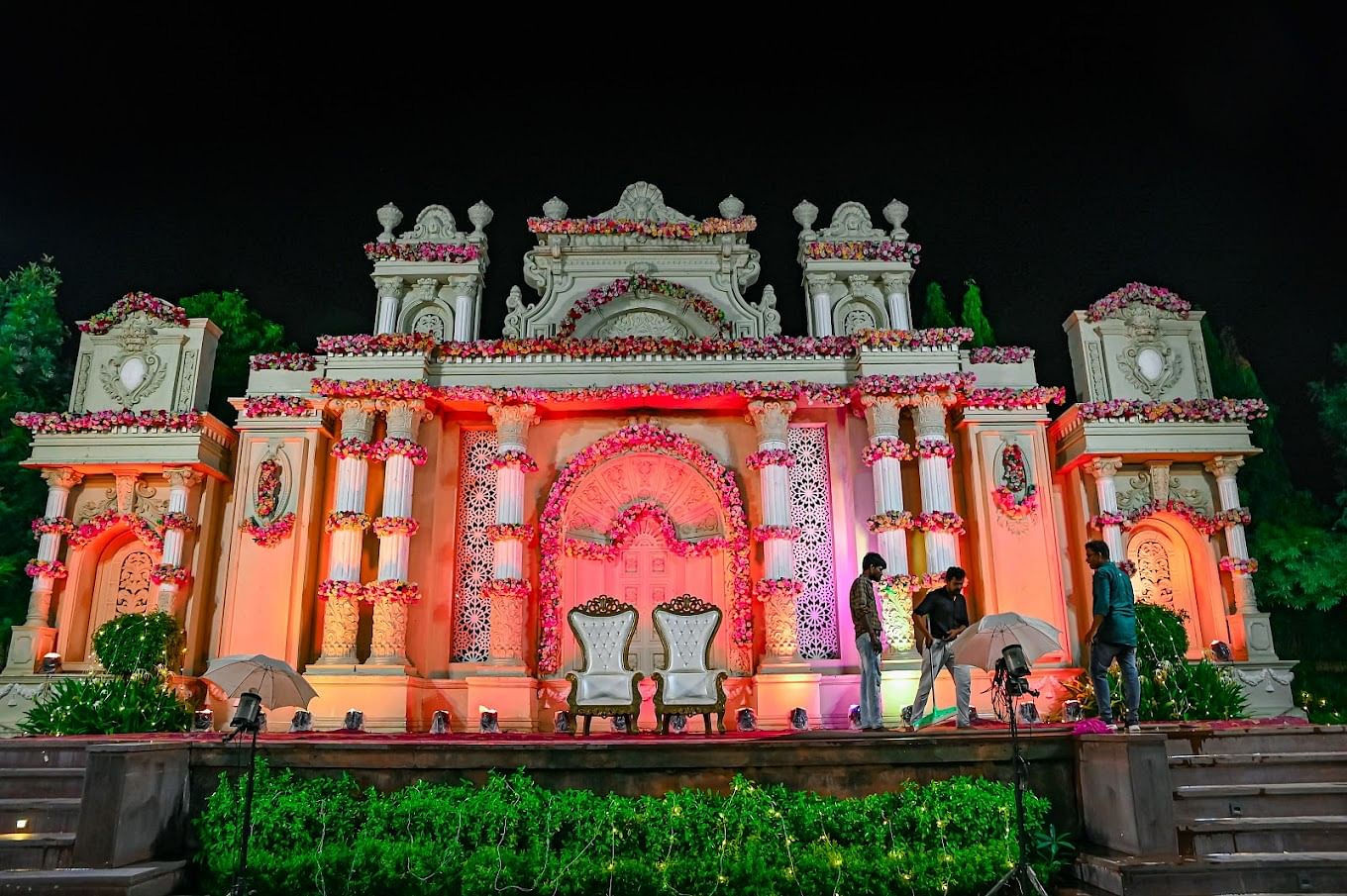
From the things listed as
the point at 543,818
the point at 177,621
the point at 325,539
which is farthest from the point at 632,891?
the point at 177,621

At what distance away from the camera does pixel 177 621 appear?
36.5ft

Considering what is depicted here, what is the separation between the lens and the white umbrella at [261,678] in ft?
20.7

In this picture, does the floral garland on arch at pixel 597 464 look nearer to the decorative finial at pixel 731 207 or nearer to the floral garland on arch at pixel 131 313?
the decorative finial at pixel 731 207

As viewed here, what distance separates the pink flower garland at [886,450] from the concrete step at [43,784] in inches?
321

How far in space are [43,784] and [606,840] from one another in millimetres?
3657

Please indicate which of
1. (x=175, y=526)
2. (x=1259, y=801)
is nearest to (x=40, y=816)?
(x=175, y=526)

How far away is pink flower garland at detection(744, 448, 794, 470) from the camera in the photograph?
1096cm

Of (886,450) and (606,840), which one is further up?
(886,450)

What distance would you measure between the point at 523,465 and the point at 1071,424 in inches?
271

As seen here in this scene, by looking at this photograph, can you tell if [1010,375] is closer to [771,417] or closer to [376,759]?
[771,417]

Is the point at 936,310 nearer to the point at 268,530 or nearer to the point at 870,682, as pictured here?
the point at 870,682

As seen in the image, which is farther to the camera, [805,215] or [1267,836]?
Answer: [805,215]

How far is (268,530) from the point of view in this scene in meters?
11.0

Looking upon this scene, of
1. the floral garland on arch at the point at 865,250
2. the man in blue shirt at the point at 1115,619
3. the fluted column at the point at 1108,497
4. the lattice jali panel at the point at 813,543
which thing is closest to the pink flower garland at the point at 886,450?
the lattice jali panel at the point at 813,543
